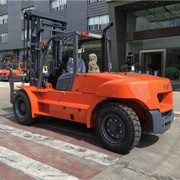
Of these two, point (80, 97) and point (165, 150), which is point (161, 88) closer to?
point (165, 150)

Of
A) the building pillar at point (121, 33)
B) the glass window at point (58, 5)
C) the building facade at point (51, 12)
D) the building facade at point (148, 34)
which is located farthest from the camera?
the glass window at point (58, 5)

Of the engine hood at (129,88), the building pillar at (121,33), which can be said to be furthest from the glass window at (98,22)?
the engine hood at (129,88)

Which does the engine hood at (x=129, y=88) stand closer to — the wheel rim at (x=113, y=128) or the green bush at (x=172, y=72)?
the wheel rim at (x=113, y=128)

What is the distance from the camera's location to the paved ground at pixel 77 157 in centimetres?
321

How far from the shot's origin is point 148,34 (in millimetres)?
21281

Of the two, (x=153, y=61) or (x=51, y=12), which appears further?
(x=51, y=12)

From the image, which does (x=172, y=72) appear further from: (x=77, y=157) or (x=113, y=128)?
(x=77, y=157)

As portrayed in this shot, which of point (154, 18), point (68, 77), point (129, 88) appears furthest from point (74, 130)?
point (154, 18)

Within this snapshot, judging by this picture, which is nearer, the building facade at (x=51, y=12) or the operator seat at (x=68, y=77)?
the operator seat at (x=68, y=77)

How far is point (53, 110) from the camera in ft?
17.0

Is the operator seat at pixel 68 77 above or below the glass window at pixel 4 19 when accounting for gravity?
below

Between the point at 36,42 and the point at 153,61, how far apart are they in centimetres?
1870

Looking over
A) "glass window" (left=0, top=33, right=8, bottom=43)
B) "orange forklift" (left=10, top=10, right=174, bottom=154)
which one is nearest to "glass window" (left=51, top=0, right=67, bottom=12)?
"glass window" (left=0, top=33, right=8, bottom=43)

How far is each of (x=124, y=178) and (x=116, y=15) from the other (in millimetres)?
20726
